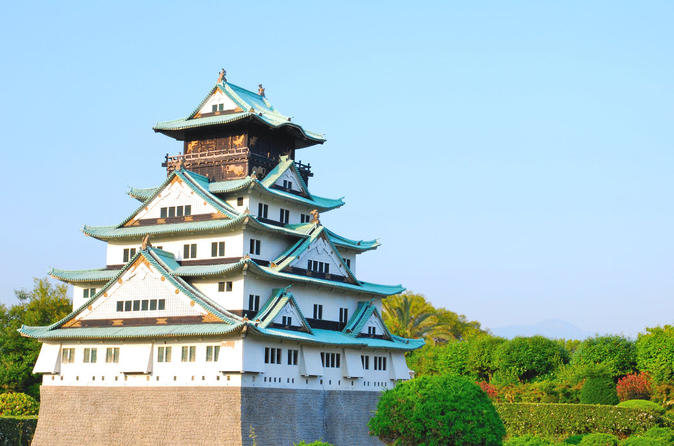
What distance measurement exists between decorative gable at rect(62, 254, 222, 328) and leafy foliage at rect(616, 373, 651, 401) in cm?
3412

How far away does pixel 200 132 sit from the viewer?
5762 centimetres

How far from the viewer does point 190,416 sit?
46.8 m

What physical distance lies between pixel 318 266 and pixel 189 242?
820 centimetres

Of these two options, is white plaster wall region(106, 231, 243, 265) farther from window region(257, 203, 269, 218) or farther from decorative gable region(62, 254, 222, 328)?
window region(257, 203, 269, 218)

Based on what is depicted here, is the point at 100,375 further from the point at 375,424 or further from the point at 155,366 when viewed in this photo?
the point at 375,424

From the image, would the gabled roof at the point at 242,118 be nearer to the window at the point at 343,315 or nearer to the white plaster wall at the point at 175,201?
the white plaster wall at the point at 175,201

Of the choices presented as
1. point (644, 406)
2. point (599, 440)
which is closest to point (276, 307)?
point (599, 440)

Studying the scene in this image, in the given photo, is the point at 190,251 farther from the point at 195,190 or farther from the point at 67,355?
the point at 67,355

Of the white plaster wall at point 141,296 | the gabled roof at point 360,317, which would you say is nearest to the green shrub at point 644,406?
the gabled roof at point 360,317

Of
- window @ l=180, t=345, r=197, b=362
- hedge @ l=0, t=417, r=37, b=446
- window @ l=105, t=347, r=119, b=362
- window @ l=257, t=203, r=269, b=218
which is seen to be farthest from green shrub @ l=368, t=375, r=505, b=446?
hedge @ l=0, t=417, r=37, b=446

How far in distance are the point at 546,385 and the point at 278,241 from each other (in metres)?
26.4

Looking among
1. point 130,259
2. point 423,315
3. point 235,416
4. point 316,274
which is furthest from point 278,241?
point 423,315

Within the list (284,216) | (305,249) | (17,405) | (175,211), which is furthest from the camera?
(17,405)

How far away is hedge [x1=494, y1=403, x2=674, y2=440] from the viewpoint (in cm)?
5600
